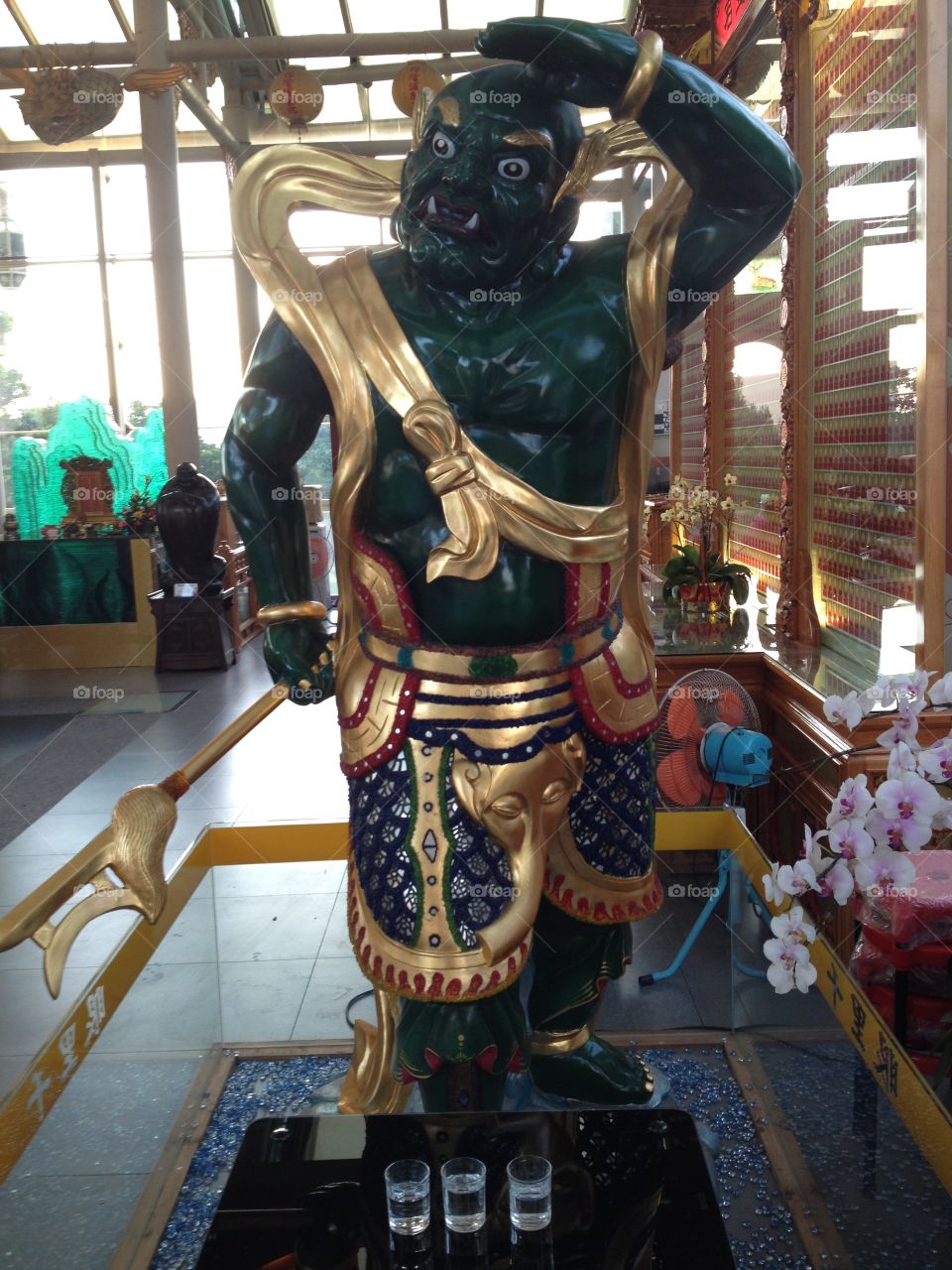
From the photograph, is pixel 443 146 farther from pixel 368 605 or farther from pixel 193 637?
pixel 193 637

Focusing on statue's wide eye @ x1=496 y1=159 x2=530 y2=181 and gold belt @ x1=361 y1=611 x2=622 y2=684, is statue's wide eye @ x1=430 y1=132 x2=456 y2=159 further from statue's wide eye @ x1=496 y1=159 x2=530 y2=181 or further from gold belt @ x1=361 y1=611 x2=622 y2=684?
gold belt @ x1=361 y1=611 x2=622 y2=684

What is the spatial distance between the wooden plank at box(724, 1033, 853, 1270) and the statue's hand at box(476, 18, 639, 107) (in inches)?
65.1

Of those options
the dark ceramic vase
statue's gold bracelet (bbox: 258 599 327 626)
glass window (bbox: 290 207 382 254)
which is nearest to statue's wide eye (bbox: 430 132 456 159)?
statue's gold bracelet (bbox: 258 599 327 626)

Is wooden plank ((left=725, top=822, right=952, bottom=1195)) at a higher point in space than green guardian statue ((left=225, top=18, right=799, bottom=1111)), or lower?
lower

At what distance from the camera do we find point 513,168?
143cm

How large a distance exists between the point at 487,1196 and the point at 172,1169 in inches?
30.6

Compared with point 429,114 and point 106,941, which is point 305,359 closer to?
point 429,114

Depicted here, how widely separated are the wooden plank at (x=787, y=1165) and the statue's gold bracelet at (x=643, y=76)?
5.33 ft

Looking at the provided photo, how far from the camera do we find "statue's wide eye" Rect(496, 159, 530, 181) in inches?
56.2

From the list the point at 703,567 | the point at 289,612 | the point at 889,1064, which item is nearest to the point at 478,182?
the point at 289,612

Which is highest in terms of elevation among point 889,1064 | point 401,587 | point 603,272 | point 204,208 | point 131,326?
point 204,208

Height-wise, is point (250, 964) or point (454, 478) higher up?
point (454, 478)

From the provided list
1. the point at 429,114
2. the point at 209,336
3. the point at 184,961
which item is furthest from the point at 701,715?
the point at 209,336

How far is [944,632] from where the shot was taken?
9.30 feet
